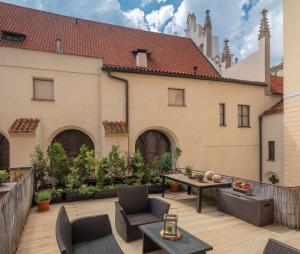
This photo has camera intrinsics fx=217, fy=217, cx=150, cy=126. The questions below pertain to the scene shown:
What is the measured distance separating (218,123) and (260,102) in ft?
11.1

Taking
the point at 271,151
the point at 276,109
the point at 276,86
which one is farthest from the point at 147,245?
the point at 276,86

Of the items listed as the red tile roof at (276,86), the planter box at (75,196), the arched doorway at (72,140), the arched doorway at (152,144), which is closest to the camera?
the planter box at (75,196)

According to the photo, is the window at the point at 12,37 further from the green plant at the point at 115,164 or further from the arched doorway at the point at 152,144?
the green plant at the point at 115,164

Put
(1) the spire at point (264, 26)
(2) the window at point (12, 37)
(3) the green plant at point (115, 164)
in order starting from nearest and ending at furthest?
1. (3) the green plant at point (115, 164)
2. (2) the window at point (12, 37)
3. (1) the spire at point (264, 26)

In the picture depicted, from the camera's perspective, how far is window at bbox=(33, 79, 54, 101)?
9281 mm

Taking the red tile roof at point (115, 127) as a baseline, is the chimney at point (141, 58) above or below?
above

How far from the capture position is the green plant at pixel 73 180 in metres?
7.34

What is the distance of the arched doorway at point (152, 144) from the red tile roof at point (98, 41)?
3701 mm

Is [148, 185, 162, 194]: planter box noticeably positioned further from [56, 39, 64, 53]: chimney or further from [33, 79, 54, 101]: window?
[56, 39, 64, 53]: chimney

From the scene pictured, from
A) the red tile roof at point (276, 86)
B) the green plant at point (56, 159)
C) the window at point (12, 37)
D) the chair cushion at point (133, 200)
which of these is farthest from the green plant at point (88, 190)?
the red tile roof at point (276, 86)

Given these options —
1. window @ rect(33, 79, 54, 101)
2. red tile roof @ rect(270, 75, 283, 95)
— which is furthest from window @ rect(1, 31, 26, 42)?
red tile roof @ rect(270, 75, 283, 95)

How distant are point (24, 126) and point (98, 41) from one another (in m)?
7.35

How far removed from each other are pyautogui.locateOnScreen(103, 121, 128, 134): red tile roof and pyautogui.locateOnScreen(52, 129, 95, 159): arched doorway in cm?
135

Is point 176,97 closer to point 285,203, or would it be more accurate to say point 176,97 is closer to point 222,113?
point 222,113
